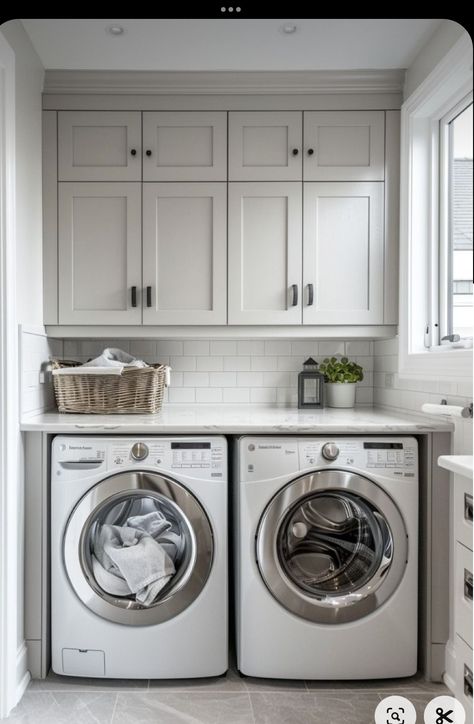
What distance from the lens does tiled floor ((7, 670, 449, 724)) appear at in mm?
1529

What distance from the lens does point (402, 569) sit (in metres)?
1.69

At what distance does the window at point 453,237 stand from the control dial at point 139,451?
47.9 inches

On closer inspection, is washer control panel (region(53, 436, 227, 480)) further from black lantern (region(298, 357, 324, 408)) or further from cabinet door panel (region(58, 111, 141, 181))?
cabinet door panel (region(58, 111, 141, 181))

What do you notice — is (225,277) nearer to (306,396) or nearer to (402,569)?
(306,396)

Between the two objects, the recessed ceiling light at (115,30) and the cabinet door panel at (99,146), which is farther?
the cabinet door panel at (99,146)

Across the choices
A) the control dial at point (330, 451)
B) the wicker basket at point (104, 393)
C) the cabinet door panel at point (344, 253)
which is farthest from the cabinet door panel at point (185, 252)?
the control dial at point (330, 451)

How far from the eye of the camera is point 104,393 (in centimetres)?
197

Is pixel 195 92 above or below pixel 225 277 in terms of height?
above

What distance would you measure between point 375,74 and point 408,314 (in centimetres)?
100

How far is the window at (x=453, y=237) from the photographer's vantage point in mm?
1910

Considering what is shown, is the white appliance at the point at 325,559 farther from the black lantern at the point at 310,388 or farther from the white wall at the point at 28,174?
the white wall at the point at 28,174

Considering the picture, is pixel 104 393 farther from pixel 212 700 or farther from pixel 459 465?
pixel 459 465
